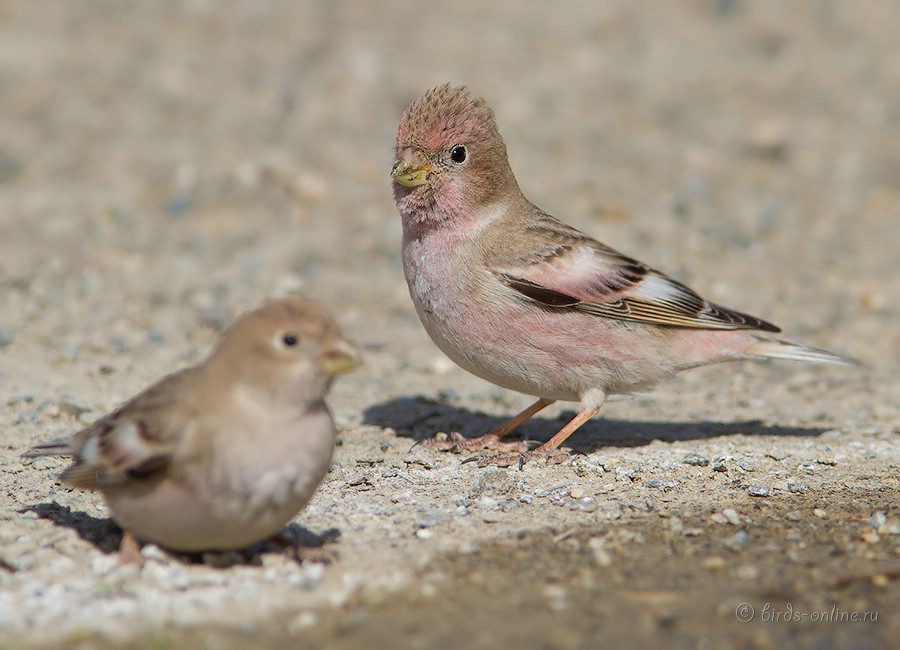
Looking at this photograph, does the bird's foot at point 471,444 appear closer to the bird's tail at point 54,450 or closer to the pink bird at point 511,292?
the pink bird at point 511,292

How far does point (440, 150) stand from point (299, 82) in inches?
277

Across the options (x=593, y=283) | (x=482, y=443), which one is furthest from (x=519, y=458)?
(x=593, y=283)

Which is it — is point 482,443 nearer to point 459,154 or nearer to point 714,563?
point 459,154

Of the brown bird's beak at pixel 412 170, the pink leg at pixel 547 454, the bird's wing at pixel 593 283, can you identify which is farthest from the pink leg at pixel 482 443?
the brown bird's beak at pixel 412 170

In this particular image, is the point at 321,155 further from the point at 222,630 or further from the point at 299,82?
the point at 222,630

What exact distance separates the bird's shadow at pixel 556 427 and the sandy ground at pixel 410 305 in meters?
0.04

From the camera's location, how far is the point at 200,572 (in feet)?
16.2

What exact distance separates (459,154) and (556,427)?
2.08 meters

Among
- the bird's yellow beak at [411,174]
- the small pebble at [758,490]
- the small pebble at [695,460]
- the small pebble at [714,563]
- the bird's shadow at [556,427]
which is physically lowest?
the bird's shadow at [556,427]

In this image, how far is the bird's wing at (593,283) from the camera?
23.0ft

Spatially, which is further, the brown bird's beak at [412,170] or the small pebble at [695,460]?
the brown bird's beak at [412,170]

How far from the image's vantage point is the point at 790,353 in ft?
24.6

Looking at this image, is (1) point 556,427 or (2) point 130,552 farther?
(1) point 556,427

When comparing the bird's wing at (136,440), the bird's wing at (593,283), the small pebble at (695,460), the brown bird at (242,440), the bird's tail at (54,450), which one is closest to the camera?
the brown bird at (242,440)
